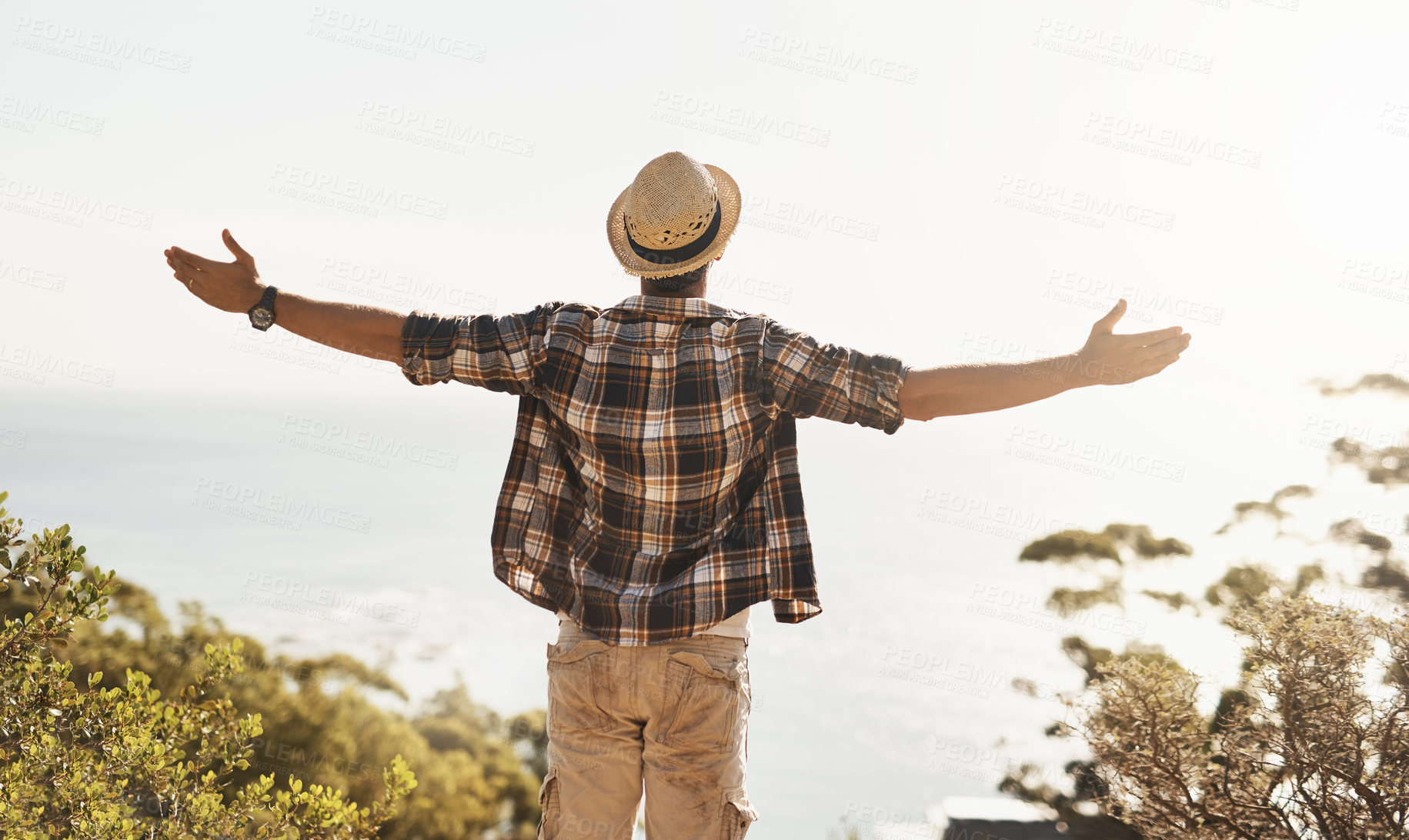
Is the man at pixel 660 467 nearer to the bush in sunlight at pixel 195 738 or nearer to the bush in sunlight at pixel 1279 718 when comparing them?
the bush in sunlight at pixel 195 738

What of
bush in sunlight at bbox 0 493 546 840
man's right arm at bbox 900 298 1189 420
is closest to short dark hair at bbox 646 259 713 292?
man's right arm at bbox 900 298 1189 420

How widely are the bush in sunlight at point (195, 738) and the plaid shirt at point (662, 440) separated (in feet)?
3.03

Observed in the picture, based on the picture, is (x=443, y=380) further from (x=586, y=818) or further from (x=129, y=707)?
(x=129, y=707)

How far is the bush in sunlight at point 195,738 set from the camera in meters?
2.08

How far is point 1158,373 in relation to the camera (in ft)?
5.46

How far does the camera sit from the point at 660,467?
1.74 meters

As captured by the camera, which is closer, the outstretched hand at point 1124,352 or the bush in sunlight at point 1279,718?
the outstretched hand at point 1124,352

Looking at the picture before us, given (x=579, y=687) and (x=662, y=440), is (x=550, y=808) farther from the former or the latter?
(x=662, y=440)

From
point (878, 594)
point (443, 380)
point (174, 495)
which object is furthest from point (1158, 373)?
point (174, 495)

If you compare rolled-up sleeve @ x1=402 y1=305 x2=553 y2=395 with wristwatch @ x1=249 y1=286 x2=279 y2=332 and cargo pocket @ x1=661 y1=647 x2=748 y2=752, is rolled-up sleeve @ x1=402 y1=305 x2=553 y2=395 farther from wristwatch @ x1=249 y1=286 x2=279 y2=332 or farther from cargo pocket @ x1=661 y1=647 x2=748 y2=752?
cargo pocket @ x1=661 y1=647 x2=748 y2=752

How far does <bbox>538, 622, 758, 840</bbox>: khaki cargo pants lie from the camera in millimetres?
1713

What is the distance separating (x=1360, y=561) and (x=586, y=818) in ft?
11.6

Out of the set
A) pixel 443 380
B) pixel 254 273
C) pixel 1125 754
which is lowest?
pixel 1125 754

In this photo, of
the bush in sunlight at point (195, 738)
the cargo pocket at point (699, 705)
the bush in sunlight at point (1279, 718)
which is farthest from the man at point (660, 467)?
the bush in sunlight at point (1279, 718)
